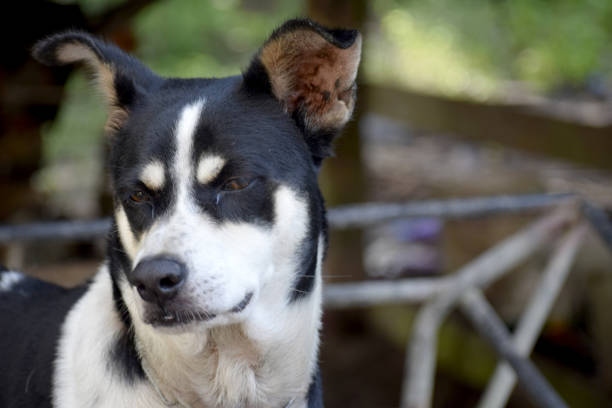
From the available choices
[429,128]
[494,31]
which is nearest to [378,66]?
[494,31]

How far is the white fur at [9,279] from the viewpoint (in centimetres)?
229

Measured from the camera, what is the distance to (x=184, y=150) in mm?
1901

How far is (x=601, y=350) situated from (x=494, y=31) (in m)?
4.84

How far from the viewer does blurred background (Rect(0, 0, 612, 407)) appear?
3.95 metres

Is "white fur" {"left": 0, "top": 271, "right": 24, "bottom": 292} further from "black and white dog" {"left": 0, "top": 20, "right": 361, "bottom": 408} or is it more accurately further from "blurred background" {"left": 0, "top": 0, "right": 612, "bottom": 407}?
"blurred background" {"left": 0, "top": 0, "right": 612, "bottom": 407}

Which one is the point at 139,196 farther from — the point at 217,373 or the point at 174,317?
the point at 217,373

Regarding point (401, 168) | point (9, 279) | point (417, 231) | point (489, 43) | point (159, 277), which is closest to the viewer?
point (159, 277)

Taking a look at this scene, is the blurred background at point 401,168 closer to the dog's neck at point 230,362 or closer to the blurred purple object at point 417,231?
the blurred purple object at point 417,231

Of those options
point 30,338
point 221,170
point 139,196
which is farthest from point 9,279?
point 221,170

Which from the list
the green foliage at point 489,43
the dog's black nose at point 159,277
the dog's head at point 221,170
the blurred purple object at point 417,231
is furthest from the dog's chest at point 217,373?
the blurred purple object at point 417,231

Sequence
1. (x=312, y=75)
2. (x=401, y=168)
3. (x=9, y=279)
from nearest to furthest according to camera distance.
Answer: (x=312, y=75), (x=9, y=279), (x=401, y=168)

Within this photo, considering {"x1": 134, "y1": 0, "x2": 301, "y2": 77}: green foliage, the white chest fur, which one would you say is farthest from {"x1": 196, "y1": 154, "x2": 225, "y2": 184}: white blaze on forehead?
{"x1": 134, "y1": 0, "x2": 301, "y2": 77}: green foliage

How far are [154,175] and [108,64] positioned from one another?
1.31 ft

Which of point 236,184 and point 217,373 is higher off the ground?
point 236,184
